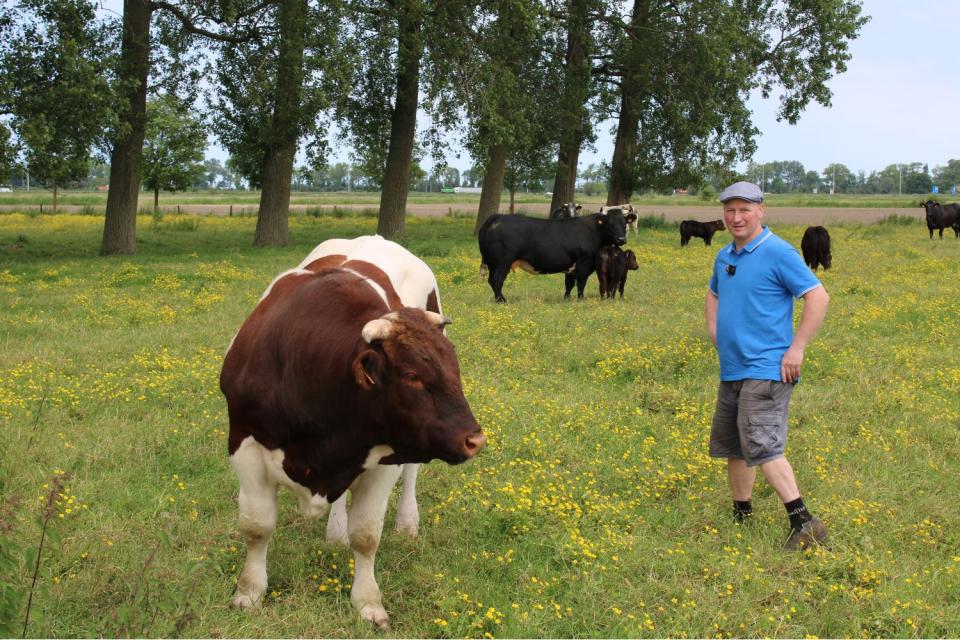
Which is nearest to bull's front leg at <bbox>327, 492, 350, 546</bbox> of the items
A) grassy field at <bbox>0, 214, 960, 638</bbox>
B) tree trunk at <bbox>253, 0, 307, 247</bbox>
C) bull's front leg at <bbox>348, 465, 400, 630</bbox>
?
grassy field at <bbox>0, 214, 960, 638</bbox>

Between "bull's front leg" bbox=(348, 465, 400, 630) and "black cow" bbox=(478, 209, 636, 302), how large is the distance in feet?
36.6

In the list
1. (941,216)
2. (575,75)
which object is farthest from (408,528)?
(941,216)

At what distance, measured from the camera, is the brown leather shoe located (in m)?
5.48

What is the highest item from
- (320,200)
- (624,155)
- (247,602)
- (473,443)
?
(624,155)

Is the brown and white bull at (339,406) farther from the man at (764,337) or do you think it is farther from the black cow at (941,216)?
the black cow at (941,216)

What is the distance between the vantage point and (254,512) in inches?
183

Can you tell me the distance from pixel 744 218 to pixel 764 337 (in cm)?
78

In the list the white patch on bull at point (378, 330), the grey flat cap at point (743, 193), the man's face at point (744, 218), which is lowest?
the white patch on bull at point (378, 330)

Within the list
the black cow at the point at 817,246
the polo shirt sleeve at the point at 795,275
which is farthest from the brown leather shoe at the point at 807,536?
the black cow at the point at 817,246

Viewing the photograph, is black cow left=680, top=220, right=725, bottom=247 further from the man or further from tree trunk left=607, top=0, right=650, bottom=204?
the man

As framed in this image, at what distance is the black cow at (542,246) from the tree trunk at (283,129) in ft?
26.1

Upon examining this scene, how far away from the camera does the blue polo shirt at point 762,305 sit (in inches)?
217

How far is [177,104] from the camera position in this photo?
2328cm

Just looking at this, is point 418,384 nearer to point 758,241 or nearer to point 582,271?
point 758,241
